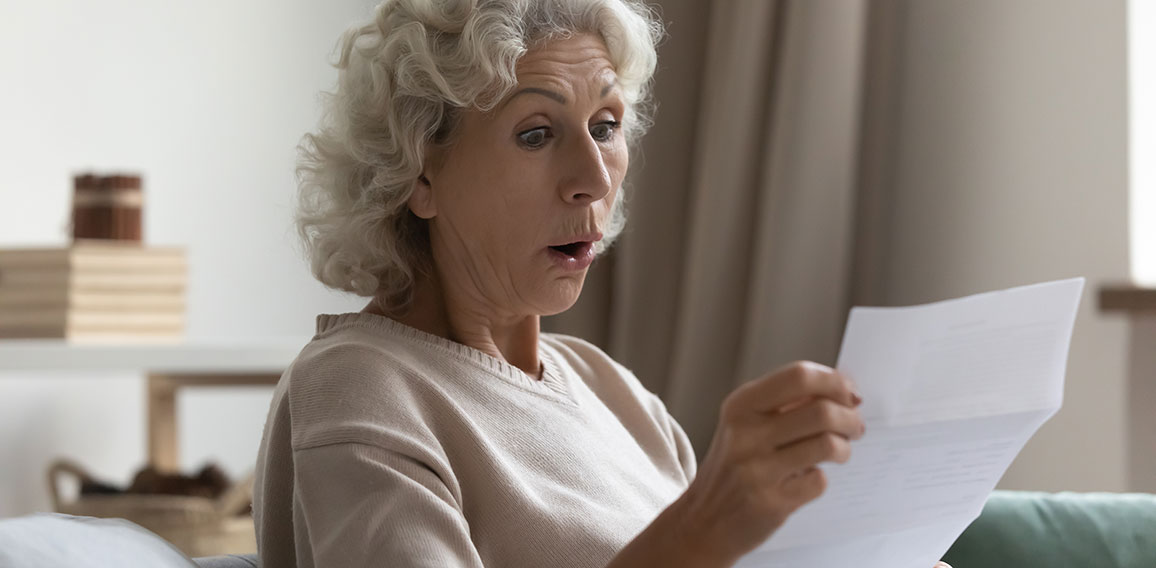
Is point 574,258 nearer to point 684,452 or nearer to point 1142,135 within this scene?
point 684,452

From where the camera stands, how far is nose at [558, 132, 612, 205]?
1.21m

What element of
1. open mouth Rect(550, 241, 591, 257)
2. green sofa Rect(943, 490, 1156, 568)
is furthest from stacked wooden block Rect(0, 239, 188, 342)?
green sofa Rect(943, 490, 1156, 568)

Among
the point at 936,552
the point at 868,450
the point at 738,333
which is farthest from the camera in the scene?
the point at 738,333

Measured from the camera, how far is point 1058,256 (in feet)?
7.30

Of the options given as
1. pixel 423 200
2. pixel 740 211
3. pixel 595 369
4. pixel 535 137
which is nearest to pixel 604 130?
pixel 535 137

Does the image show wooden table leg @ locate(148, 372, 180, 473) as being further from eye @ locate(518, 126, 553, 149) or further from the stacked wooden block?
eye @ locate(518, 126, 553, 149)

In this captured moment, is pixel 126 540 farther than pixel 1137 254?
No

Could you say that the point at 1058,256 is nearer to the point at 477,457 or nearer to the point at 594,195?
the point at 594,195

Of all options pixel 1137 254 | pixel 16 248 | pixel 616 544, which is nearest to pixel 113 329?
pixel 16 248

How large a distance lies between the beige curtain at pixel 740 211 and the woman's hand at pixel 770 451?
4.98 feet

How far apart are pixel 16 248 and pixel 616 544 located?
6.23 feet

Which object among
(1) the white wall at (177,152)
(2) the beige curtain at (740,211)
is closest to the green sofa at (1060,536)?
(2) the beige curtain at (740,211)

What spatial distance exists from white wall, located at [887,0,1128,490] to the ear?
1354 mm

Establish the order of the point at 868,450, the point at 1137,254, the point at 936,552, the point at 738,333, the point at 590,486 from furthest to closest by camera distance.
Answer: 1. the point at 738,333
2. the point at 1137,254
3. the point at 590,486
4. the point at 936,552
5. the point at 868,450
